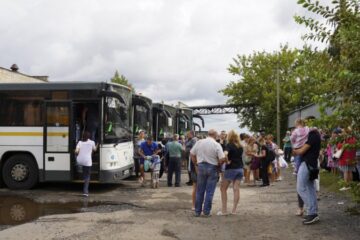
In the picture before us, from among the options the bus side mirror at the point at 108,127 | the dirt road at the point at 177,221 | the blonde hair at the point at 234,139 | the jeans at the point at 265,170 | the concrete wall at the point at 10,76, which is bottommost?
the dirt road at the point at 177,221

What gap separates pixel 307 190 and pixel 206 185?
83.3 inches

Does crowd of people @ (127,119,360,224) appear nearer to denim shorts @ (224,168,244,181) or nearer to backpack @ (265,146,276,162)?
denim shorts @ (224,168,244,181)

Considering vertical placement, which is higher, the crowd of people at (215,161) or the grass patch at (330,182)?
the crowd of people at (215,161)

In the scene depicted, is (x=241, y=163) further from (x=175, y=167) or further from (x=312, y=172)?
(x=175, y=167)

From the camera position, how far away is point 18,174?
14555mm

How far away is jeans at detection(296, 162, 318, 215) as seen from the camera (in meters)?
9.04

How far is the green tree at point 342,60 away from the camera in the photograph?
281 inches

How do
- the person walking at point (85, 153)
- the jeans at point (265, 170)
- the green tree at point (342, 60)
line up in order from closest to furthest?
the green tree at point (342, 60)
the person walking at point (85, 153)
the jeans at point (265, 170)

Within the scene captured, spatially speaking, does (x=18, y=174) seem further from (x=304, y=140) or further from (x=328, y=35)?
(x=328, y=35)

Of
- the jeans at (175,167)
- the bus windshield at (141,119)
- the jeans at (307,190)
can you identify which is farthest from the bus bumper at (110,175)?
the jeans at (307,190)

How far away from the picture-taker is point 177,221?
31.6 feet

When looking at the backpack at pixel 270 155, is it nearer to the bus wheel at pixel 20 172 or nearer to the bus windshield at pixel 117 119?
the bus windshield at pixel 117 119

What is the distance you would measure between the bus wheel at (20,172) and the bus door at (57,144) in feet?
1.88

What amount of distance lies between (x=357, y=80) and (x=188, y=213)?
494 centimetres
